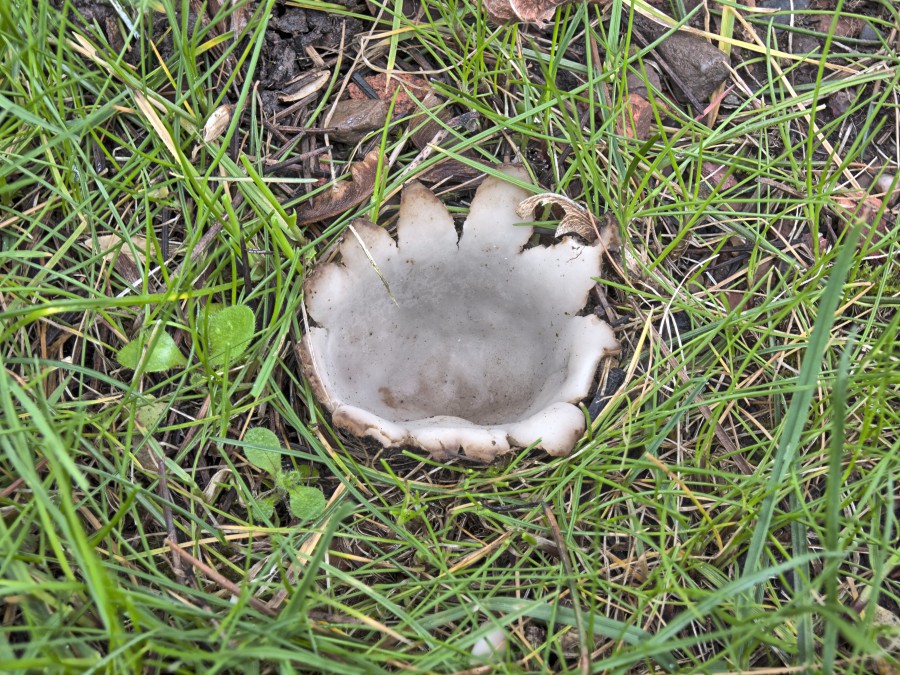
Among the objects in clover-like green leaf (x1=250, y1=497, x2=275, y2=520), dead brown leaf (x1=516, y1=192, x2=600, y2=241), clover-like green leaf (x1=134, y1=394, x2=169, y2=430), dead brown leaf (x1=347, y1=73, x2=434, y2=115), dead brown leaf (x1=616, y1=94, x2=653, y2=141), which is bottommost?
clover-like green leaf (x1=250, y1=497, x2=275, y2=520)

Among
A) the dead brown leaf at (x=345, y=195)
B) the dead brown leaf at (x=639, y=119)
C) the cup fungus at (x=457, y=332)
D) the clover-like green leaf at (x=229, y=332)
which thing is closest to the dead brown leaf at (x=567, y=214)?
the cup fungus at (x=457, y=332)

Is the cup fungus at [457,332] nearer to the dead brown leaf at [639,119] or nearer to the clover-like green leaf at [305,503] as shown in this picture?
the clover-like green leaf at [305,503]

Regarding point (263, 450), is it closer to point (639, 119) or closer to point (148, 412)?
point (148, 412)

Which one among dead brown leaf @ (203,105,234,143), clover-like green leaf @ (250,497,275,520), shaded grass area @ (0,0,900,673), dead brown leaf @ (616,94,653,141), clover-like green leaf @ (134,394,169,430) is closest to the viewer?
shaded grass area @ (0,0,900,673)

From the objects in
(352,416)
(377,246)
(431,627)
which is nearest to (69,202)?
(377,246)

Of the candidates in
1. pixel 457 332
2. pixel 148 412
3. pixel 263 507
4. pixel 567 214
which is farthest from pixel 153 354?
pixel 567 214

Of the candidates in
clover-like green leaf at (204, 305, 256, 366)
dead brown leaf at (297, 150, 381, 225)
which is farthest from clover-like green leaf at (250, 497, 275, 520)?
dead brown leaf at (297, 150, 381, 225)

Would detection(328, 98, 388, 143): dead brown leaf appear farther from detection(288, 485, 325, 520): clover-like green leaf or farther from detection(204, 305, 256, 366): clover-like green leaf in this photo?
detection(288, 485, 325, 520): clover-like green leaf
